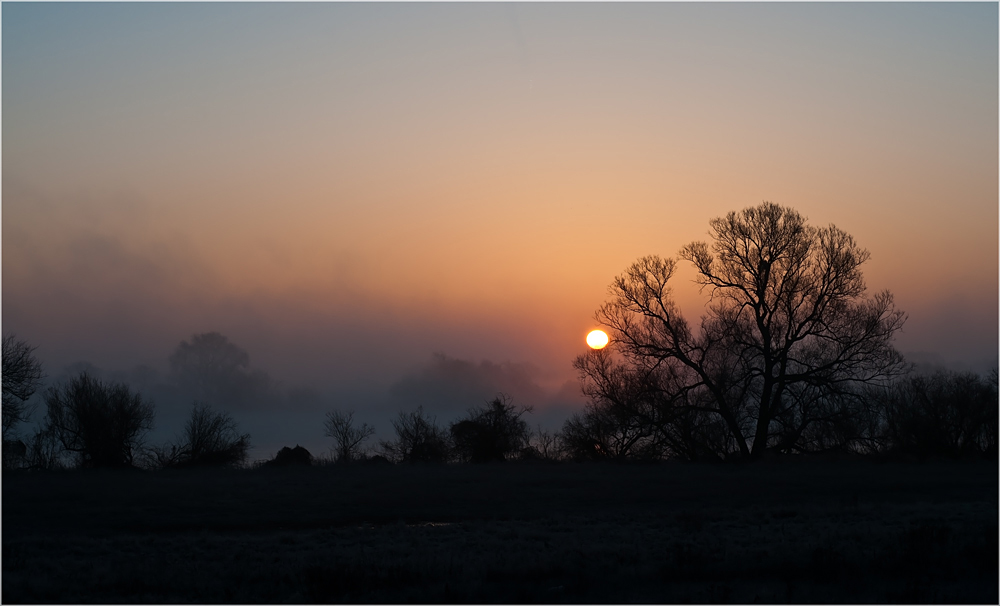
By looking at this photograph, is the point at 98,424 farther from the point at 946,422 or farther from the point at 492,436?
the point at 946,422

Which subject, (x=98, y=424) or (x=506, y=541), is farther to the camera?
(x=98, y=424)

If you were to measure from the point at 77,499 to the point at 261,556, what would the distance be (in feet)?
39.9

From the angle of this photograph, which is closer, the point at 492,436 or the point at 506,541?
the point at 506,541

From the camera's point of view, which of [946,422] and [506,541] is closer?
[506,541]

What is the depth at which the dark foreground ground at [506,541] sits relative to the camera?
10.9 m

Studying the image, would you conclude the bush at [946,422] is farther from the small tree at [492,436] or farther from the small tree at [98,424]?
the small tree at [98,424]

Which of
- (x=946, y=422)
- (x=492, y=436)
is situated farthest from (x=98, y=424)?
(x=946, y=422)

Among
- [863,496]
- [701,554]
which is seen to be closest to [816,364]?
[863,496]

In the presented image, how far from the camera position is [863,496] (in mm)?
21469

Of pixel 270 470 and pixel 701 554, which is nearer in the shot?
pixel 701 554

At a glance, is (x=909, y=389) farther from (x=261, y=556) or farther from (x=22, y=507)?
(x=22, y=507)

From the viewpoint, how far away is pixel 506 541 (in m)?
14.2

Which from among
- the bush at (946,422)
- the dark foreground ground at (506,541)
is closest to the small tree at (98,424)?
the dark foreground ground at (506,541)

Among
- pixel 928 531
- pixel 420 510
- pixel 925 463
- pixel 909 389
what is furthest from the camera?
pixel 909 389
